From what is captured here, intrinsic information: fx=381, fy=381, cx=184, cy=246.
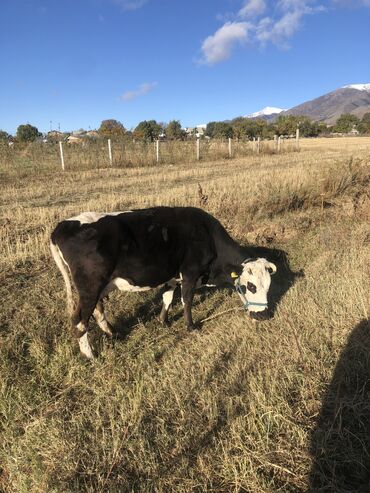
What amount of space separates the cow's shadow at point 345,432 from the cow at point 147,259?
1.36m

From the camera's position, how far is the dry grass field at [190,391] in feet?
9.16

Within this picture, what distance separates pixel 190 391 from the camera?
3.59 m

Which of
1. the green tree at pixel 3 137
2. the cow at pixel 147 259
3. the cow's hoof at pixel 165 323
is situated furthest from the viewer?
the green tree at pixel 3 137

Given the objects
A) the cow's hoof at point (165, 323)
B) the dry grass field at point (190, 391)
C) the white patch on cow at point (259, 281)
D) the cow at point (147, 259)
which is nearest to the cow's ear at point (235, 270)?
the cow at point (147, 259)

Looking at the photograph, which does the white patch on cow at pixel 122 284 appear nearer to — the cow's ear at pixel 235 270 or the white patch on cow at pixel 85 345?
the white patch on cow at pixel 85 345

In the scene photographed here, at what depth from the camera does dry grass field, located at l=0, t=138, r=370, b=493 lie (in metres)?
2.79

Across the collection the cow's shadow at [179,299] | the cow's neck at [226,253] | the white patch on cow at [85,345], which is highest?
the cow's neck at [226,253]

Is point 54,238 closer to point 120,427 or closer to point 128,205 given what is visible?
point 120,427

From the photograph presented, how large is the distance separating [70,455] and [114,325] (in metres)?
2.31

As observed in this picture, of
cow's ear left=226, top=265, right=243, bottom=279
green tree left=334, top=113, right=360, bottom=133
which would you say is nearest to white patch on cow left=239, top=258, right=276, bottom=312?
cow's ear left=226, top=265, right=243, bottom=279

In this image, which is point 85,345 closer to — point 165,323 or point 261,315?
point 165,323

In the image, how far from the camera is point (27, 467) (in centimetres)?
291

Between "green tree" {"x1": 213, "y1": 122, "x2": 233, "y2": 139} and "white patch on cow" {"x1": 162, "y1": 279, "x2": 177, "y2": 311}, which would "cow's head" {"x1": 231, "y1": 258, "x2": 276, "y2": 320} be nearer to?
"white patch on cow" {"x1": 162, "y1": 279, "x2": 177, "y2": 311}

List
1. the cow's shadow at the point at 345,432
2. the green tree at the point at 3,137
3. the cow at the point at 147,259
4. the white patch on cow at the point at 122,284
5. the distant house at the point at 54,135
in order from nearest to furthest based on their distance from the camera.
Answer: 1. the cow's shadow at the point at 345,432
2. the cow at the point at 147,259
3. the white patch on cow at the point at 122,284
4. the green tree at the point at 3,137
5. the distant house at the point at 54,135
